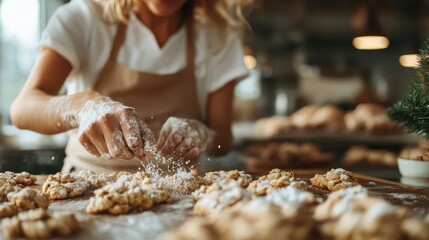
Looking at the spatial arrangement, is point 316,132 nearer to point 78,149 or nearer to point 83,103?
point 78,149

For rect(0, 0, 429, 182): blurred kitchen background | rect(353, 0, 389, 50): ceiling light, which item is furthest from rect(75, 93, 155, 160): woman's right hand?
rect(0, 0, 429, 182): blurred kitchen background

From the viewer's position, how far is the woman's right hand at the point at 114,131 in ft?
5.04

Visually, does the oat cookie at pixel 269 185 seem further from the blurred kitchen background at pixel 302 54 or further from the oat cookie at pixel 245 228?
the blurred kitchen background at pixel 302 54

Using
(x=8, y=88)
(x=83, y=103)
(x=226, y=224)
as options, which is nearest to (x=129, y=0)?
(x=83, y=103)

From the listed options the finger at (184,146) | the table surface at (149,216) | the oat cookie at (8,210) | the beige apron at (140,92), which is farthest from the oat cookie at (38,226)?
the beige apron at (140,92)

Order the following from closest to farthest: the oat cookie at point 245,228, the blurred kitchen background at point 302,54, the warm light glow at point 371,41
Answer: the oat cookie at point 245,228 → the warm light glow at point 371,41 → the blurred kitchen background at point 302,54

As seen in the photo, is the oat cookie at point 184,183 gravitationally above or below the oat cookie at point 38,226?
below

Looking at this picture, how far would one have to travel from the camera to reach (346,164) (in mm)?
4012

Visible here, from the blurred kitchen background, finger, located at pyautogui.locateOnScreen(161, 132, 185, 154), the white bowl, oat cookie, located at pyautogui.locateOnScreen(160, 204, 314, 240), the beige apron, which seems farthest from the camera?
the blurred kitchen background

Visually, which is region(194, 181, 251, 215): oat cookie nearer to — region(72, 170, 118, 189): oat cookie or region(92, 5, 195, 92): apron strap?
region(72, 170, 118, 189): oat cookie

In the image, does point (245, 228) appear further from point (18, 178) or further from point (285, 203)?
point (18, 178)

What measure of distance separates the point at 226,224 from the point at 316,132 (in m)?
4.17

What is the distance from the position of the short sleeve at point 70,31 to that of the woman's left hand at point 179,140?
64cm

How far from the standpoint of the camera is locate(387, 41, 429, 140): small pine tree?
162 cm
